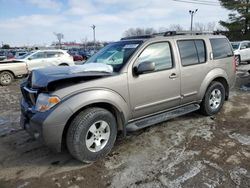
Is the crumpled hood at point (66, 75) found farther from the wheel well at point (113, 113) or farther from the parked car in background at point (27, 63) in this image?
the parked car in background at point (27, 63)

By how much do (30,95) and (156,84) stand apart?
6.60 feet

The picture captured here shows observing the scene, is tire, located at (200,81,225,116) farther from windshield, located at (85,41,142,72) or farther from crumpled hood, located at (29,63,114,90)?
crumpled hood, located at (29,63,114,90)

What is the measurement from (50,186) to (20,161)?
3.12 feet

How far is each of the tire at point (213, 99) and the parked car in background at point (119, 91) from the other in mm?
21

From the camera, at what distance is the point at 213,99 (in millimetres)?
5547

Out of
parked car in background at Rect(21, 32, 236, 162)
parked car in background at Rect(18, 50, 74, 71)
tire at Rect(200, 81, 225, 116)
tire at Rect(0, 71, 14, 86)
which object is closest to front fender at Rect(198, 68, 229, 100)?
parked car in background at Rect(21, 32, 236, 162)

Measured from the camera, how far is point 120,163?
3627mm

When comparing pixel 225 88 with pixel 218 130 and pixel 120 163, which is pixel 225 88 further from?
pixel 120 163

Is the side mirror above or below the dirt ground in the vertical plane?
above

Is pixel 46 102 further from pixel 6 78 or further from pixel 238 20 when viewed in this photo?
pixel 238 20

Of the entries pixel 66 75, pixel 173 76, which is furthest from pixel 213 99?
pixel 66 75

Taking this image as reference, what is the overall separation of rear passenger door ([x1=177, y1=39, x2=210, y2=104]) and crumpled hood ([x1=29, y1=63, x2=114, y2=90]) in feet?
4.91

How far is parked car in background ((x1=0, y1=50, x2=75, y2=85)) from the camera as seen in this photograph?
11.8 m

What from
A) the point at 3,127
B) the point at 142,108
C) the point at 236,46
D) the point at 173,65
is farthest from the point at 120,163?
the point at 236,46
